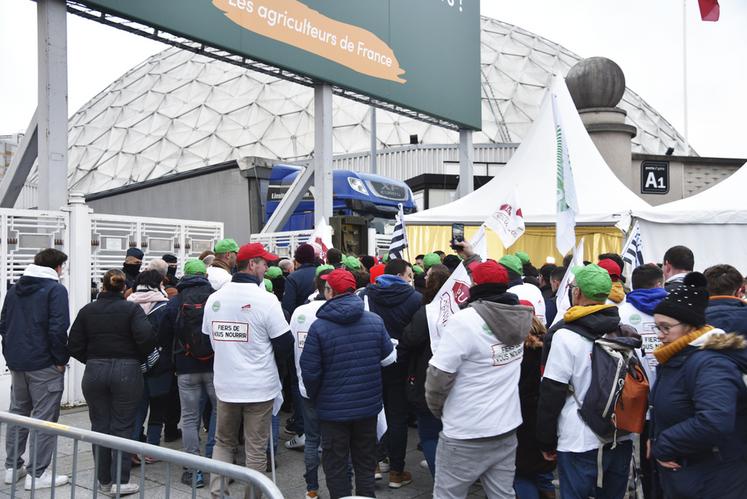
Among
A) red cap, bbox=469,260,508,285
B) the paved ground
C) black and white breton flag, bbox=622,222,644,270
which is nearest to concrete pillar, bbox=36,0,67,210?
the paved ground

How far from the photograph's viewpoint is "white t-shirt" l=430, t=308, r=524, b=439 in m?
3.96

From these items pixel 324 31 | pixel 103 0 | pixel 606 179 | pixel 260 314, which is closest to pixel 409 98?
pixel 324 31

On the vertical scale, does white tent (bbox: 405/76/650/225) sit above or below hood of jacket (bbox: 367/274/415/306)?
above

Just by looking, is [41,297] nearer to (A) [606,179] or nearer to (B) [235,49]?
(B) [235,49]

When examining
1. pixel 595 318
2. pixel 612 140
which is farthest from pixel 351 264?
pixel 612 140

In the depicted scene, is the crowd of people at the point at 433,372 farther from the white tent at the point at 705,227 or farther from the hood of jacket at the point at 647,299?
the white tent at the point at 705,227

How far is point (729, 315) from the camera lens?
3752 mm

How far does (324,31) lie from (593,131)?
830 cm

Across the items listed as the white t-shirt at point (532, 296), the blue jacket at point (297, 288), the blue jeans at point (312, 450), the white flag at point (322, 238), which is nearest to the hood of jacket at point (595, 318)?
the white t-shirt at point (532, 296)

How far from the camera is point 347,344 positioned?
4730 mm

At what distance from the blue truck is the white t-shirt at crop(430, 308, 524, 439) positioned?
11.2m

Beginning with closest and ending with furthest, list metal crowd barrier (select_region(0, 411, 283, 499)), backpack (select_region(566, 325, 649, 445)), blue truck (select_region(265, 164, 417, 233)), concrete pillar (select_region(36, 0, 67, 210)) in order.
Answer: metal crowd barrier (select_region(0, 411, 283, 499)) → backpack (select_region(566, 325, 649, 445)) → concrete pillar (select_region(36, 0, 67, 210)) → blue truck (select_region(265, 164, 417, 233))

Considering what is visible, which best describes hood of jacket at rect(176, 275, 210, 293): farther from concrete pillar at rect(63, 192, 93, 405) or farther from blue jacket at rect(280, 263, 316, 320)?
concrete pillar at rect(63, 192, 93, 405)

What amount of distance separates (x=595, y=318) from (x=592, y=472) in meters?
0.94
